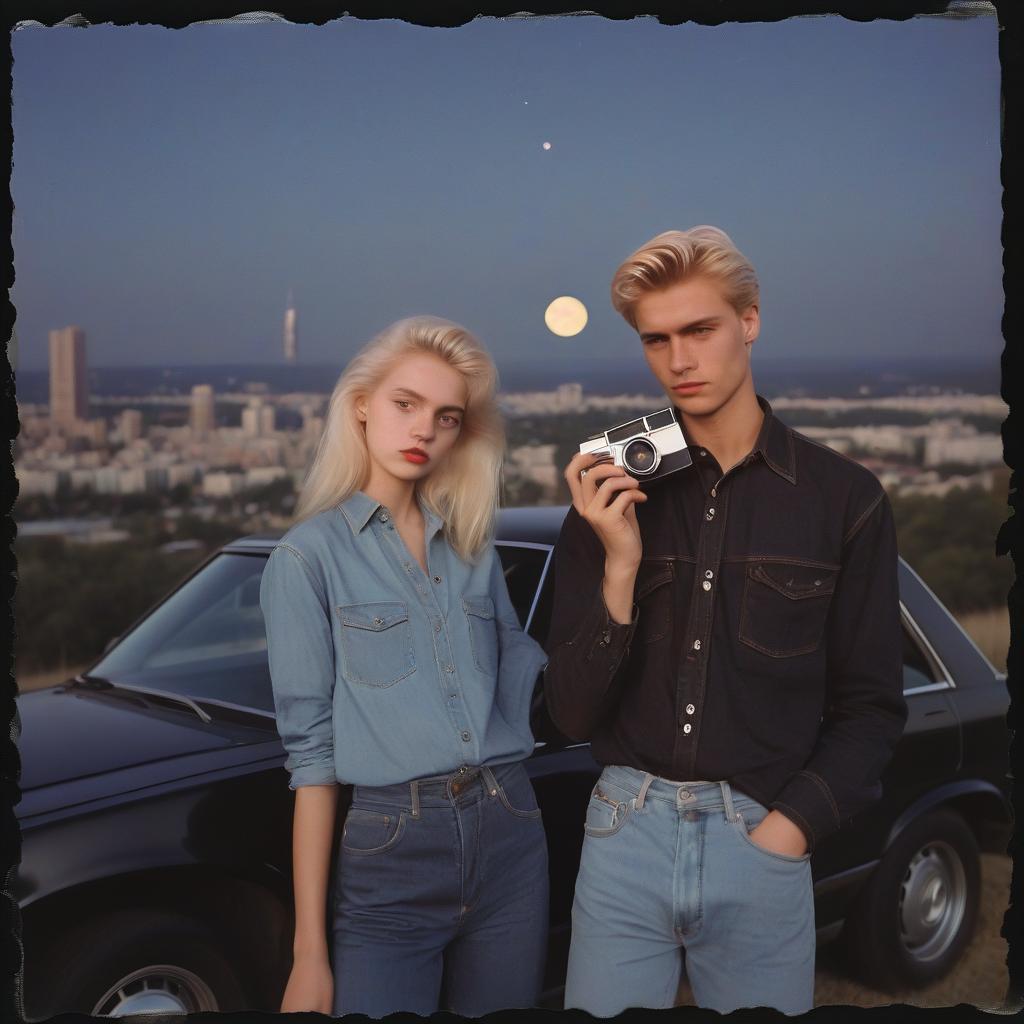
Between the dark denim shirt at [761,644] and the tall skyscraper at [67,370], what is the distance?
4.90m

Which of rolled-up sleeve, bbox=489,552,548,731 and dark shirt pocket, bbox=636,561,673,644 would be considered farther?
rolled-up sleeve, bbox=489,552,548,731

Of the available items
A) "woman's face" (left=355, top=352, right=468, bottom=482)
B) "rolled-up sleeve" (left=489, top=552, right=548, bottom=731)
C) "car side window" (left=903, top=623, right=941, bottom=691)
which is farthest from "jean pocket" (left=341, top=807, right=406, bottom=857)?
"car side window" (left=903, top=623, right=941, bottom=691)

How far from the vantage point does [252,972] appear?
2.34 metres

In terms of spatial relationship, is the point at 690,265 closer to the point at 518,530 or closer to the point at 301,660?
the point at 301,660

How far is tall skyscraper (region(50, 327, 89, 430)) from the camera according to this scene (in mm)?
6090

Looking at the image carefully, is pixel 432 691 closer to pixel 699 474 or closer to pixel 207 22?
pixel 699 474

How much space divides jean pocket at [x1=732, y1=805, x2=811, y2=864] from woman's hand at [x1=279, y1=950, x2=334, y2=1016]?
786mm

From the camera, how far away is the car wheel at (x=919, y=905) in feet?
11.3

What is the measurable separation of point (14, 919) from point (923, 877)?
2851mm

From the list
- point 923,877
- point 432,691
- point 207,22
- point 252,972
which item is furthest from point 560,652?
point 923,877

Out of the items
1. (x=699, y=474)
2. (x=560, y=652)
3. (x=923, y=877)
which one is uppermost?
(x=699, y=474)

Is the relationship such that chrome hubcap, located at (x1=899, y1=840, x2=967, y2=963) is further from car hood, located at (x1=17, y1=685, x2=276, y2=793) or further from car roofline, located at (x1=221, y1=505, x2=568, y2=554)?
car hood, located at (x1=17, y1=685, x2=276, y2=793)

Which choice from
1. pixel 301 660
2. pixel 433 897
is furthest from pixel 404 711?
pixel 433 897

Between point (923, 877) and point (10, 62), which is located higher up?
point (10, 62)
